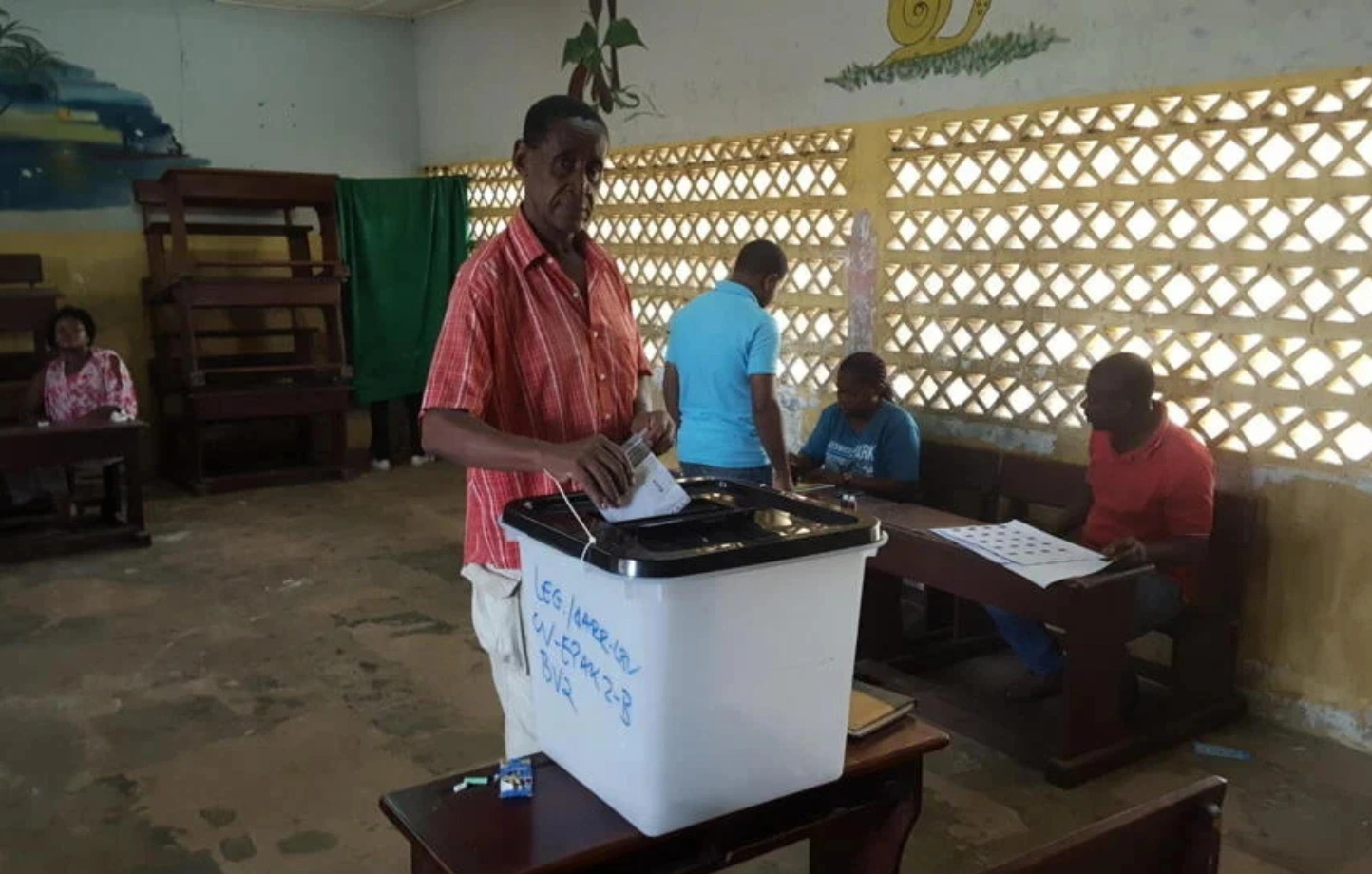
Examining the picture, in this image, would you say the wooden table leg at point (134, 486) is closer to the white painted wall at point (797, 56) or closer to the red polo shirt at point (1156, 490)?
the white painted wall at point (797, 56)

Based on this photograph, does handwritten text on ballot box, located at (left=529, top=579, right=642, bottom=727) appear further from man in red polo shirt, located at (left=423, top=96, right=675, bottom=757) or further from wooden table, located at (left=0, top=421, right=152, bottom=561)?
wooden table, located at (left=0, top=421, right=152, bottom=561)

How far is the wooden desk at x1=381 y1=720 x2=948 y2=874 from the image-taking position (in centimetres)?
116

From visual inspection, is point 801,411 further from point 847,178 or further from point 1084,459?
point 1084,459

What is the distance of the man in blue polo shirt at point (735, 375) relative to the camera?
11.0 ft

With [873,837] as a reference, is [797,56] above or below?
above

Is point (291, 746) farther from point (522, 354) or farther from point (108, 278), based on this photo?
point (108, 278)

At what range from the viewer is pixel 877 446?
360cm

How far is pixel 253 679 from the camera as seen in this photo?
3398 millimetres

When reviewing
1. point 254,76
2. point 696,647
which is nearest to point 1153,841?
point 696,647

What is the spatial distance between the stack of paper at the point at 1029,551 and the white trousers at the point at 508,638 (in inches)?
59.5

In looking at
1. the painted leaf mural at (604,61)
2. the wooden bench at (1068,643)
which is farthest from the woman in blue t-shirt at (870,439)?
the painted leaf mural at (604,61)

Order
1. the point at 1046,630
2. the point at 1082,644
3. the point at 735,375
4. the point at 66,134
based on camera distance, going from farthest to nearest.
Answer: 1. the point at 66,134
2. the point at 735,375
3. the point at 1046,630
4. the point at 1082,644

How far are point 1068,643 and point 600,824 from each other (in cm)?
184

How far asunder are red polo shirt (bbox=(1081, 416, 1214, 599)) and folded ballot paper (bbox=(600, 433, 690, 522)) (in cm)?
209
